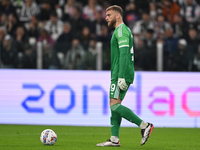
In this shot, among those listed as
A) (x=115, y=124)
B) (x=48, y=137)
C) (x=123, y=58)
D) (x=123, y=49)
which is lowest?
(x=48, y=137)

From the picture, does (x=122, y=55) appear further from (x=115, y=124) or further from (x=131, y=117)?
(x=115, y=124)

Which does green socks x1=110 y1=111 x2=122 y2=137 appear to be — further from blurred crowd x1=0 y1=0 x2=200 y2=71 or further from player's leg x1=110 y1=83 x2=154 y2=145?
blurred crowd x1=0 y1=0 x2=200 y2=71

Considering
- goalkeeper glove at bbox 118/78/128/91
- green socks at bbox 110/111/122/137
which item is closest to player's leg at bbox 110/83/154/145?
green socks at bbox 110/111/122/137

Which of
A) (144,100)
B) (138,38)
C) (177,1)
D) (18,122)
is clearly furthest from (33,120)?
(177,1)

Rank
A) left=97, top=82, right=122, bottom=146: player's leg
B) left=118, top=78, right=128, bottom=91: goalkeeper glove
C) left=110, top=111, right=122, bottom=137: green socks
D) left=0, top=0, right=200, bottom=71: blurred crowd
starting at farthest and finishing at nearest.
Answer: left=0, top=0, right=200, bottom=71: blurred crowd < left=110, top=111, right=122, bottom=137: green socks < left=97, top=82, right=122, bottom=146: player's leg < left=118, top=78, right=128, bottom=91: goalkeeper glove

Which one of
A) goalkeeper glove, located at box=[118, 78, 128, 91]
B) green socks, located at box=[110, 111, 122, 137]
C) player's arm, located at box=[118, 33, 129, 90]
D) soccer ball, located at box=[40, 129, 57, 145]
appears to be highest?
player's arm, located at box=[118, 33, 129, 90]

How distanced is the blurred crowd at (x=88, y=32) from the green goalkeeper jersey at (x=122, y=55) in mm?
4709

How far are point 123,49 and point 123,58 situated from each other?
13cm

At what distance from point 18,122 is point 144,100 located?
10.7 feet

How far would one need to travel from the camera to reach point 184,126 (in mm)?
10625

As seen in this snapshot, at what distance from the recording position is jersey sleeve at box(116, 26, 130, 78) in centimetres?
602

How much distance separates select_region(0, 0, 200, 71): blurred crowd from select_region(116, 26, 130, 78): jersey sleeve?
485cm

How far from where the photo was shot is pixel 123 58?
604 centimetres

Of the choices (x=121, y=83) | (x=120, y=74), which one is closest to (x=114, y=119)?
(x=121, y=83)
